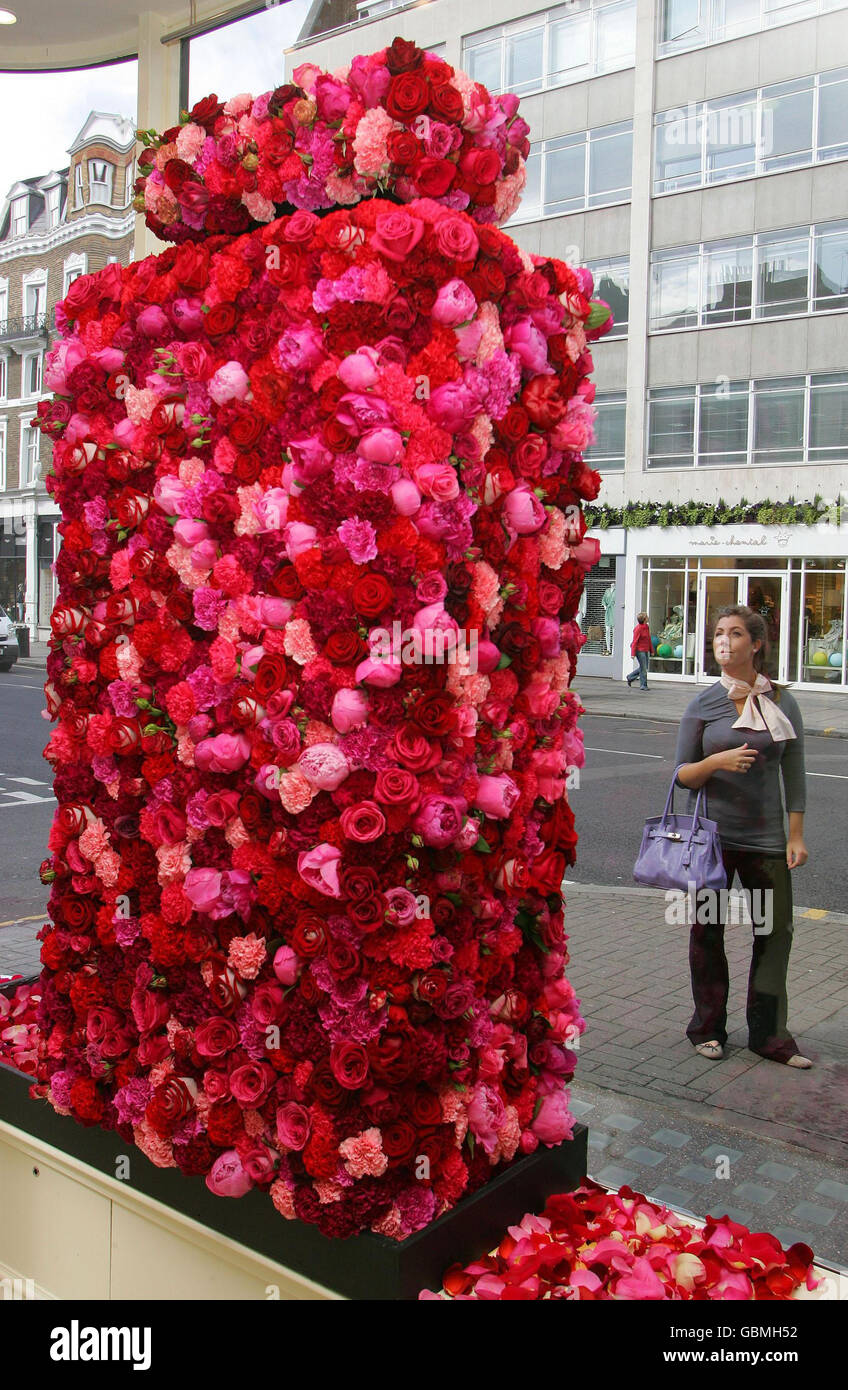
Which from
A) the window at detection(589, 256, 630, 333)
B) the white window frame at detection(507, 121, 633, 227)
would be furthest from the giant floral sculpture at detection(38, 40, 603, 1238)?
the window at detection(589, 256, 630, 333)

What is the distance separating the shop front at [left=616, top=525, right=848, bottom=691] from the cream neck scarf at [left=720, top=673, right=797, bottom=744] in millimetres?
18340

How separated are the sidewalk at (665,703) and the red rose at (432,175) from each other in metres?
15.1

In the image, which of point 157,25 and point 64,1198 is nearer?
point 64,1198

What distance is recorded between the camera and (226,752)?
7.95 ft

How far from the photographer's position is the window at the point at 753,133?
21.1 m

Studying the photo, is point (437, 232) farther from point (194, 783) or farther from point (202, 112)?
point (194, 783)

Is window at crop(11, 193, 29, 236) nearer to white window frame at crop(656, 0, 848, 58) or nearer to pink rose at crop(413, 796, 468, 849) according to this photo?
pink rose at crop(413, 796, 468, 849)

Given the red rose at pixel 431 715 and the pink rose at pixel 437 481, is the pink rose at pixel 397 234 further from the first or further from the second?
the red rose at pixel 431 715

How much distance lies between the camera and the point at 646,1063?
473 centimetres

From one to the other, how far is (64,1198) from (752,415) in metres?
23.7

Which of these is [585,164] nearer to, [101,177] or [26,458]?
[26,458]

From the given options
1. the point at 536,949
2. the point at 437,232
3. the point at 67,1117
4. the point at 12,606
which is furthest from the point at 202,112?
the point at 12,606

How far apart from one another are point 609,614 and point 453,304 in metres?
24.5

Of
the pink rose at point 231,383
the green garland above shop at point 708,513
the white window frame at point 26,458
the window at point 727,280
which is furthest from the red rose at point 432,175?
the white window frame at point 26,458
